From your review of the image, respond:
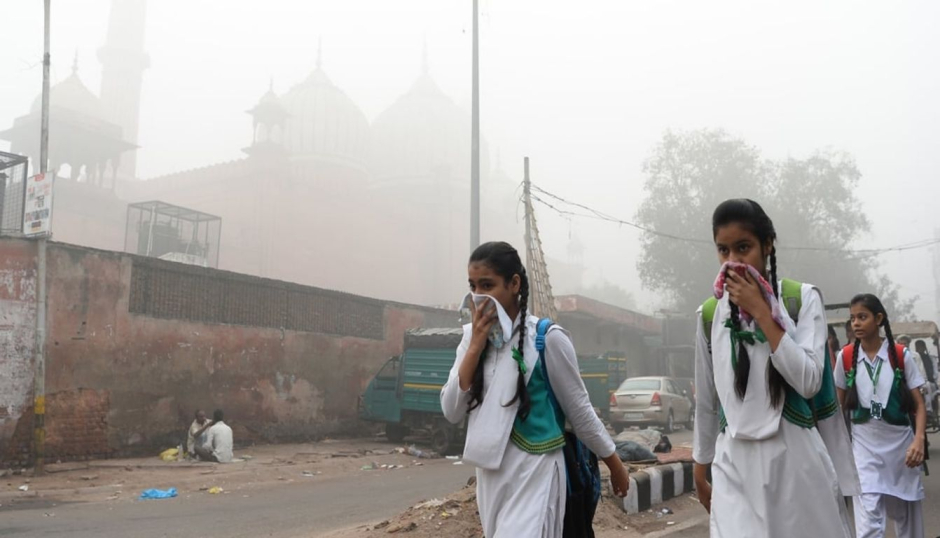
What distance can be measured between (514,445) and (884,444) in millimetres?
3218

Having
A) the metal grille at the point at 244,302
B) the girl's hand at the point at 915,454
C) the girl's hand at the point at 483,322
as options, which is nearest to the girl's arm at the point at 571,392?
the girl's hand at the point at 483,322

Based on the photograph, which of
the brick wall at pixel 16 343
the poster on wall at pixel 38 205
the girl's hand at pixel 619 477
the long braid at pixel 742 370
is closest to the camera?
the long braid at pixel 742 370

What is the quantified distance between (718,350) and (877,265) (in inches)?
1881

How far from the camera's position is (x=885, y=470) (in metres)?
4.62

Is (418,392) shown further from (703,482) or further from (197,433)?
(703,482)

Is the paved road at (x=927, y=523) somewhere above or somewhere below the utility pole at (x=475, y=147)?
below

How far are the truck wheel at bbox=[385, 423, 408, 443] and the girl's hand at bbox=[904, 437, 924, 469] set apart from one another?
13.1 metres

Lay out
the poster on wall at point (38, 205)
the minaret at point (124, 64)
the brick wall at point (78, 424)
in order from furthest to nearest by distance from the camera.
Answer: the minaret at point (124, 64), the brick wall at point (78, 424), the poster on wall at point (38, 205)

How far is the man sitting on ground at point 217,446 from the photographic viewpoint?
1298 centimetres

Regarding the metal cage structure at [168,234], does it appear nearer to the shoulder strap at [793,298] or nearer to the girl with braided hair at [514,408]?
the girl with braided hair at [514,408]

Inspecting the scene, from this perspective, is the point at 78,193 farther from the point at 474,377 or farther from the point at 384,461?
the point at 474,377

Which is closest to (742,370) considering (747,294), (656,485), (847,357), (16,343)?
(747,294)

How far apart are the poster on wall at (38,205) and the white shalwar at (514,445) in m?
10.8

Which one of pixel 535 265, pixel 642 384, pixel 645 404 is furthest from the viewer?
pixel 642 384
